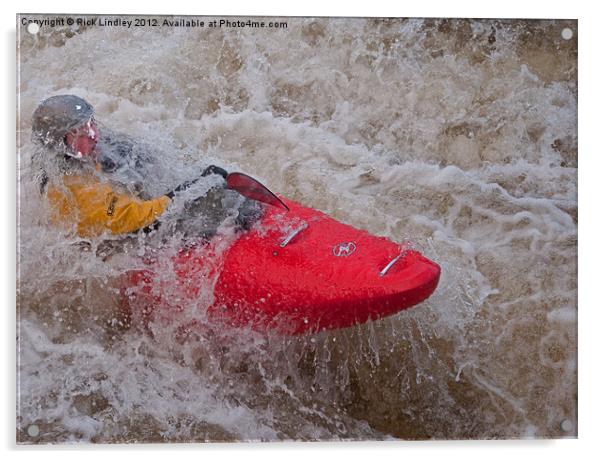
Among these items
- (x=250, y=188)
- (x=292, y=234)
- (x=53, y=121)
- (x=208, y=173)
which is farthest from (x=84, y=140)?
(x=292, y=234)

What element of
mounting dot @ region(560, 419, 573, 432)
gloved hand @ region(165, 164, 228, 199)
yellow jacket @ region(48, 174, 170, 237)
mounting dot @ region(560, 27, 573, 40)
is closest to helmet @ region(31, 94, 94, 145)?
yellow jacket @ region(48, 174, 170, 237)

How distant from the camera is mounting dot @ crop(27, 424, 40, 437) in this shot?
2045 millimetres

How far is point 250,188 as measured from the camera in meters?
2.06

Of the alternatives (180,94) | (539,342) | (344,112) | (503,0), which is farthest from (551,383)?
(180,94)

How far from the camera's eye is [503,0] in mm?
2107

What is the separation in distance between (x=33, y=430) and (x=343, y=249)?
1.03 metres

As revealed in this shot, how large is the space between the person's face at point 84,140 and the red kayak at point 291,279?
368 mm

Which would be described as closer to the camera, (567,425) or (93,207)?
(93,207)

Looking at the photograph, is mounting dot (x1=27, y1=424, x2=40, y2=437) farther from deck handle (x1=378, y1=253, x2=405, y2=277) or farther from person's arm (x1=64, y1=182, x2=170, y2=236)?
deck handle (x1=378, y1=253, x2=405, y2=277)

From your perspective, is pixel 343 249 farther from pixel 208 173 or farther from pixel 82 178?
pixel 82 178

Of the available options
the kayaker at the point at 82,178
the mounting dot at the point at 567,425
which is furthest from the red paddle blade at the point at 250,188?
the mounting dot at the point at 567,425

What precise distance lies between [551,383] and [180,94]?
4.52 feet

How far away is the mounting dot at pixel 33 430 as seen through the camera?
204 cm

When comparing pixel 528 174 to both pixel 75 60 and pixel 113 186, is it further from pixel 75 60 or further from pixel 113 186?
pixel 75 60
